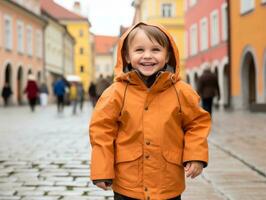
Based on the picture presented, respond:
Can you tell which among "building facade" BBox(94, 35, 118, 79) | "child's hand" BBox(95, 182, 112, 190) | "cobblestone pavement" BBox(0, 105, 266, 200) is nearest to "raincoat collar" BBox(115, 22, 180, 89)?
"child's hand" BBox(95, 182, 112, 190)

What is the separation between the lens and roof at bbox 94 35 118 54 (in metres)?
146

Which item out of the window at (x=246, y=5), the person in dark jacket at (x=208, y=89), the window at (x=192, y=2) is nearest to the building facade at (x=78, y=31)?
the window at (x=192, y=2)

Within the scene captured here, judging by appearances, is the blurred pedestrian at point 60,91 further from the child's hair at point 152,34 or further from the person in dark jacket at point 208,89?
the child's hair at point 152,34

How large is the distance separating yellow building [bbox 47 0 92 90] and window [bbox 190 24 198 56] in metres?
53.1

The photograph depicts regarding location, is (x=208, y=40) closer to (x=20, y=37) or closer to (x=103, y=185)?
(x=20, y=37)

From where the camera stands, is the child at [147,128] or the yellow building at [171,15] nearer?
the child at [147,128]

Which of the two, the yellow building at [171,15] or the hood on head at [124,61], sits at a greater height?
the yellow building at [171,15]

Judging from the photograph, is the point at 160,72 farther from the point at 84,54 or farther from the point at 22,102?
the point at 84,54

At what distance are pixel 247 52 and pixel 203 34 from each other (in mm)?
11455

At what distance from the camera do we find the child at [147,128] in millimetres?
2930

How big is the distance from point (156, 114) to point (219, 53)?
2779cm

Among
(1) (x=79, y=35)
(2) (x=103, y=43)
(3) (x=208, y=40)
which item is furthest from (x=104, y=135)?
(2) (x=103, y=43)

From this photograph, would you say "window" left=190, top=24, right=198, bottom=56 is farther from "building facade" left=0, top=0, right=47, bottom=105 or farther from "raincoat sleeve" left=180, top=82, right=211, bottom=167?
"raincoat sleeve" left=180, top=82, right=211, bottom=167

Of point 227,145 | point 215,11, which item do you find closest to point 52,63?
point 215,11
